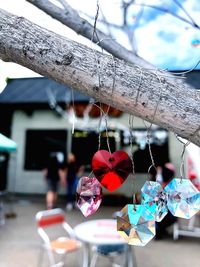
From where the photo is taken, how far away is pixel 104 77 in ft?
2.43

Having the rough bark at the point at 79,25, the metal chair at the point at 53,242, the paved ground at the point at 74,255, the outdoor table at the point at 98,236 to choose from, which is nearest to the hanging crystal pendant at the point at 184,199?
the rough bark at the point at 79,25

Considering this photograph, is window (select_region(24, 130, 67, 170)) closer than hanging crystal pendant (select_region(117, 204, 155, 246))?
No

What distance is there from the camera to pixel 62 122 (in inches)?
448

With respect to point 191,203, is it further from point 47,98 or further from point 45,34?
point 47,98

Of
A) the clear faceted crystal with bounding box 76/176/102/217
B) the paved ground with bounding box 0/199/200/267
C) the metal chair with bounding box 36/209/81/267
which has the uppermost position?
the clear faceted crystal with bounding box 76/176/102/217

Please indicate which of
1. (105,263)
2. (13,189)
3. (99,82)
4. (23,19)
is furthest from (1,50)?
(13,189)

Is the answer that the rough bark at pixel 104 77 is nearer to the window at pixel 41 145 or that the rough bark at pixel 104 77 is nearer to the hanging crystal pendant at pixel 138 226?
the hanging crystal pendant at pixel 138 226

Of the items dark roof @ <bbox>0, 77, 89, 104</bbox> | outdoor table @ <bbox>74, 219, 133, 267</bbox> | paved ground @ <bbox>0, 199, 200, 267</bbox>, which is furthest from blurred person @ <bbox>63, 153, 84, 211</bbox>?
outdoor table @ <bbox>74, 219, 133, 267</bbox>

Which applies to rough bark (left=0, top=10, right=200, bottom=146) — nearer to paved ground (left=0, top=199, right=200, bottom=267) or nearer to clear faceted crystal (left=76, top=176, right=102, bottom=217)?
clear faceted crystal (left=76, top=176, right=102, bottom=217)

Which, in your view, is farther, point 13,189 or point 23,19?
point 13,189

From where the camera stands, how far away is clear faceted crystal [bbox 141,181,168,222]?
0.73m

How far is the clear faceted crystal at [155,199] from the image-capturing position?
0.73m

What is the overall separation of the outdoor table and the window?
763 cm

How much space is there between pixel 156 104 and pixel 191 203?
27 cm
